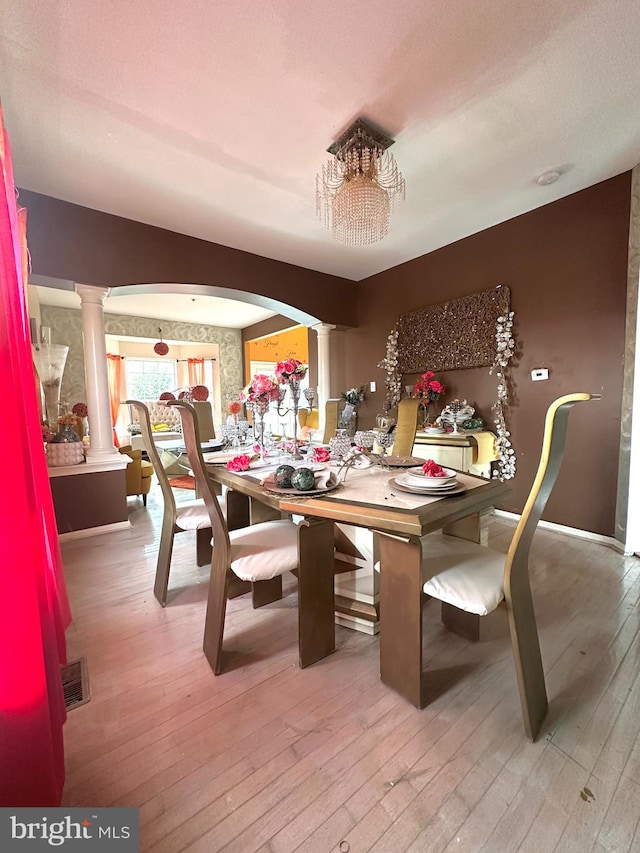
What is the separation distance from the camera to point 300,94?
1746 mm

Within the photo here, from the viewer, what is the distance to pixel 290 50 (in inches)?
60.2

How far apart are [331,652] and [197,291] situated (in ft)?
11.0

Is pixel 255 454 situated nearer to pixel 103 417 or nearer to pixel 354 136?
pixel 103 417

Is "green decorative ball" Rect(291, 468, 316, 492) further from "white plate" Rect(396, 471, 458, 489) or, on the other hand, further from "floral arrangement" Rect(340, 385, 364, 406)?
"floral arrangement" Rect(340, 385, 364, 406)

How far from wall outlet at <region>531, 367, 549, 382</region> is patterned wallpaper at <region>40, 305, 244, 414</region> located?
178 inches

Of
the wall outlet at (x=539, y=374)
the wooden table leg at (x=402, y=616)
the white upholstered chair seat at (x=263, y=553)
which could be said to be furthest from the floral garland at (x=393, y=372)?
the wooden table leg at (x=402, y=616)

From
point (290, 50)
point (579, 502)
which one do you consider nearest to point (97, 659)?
point (290, 50)

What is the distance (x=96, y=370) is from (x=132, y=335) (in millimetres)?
4388

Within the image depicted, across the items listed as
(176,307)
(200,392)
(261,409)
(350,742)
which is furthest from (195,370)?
(350,742)

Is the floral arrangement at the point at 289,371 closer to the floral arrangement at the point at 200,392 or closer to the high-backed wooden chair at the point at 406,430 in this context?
the high-backed wooden chair at the point at 406,430

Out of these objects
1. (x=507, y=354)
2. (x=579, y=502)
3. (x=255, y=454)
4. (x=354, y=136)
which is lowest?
(x=579, y=502)

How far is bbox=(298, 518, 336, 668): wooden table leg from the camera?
1.41m

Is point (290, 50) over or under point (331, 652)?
over

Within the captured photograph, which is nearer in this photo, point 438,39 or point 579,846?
point 579,846
